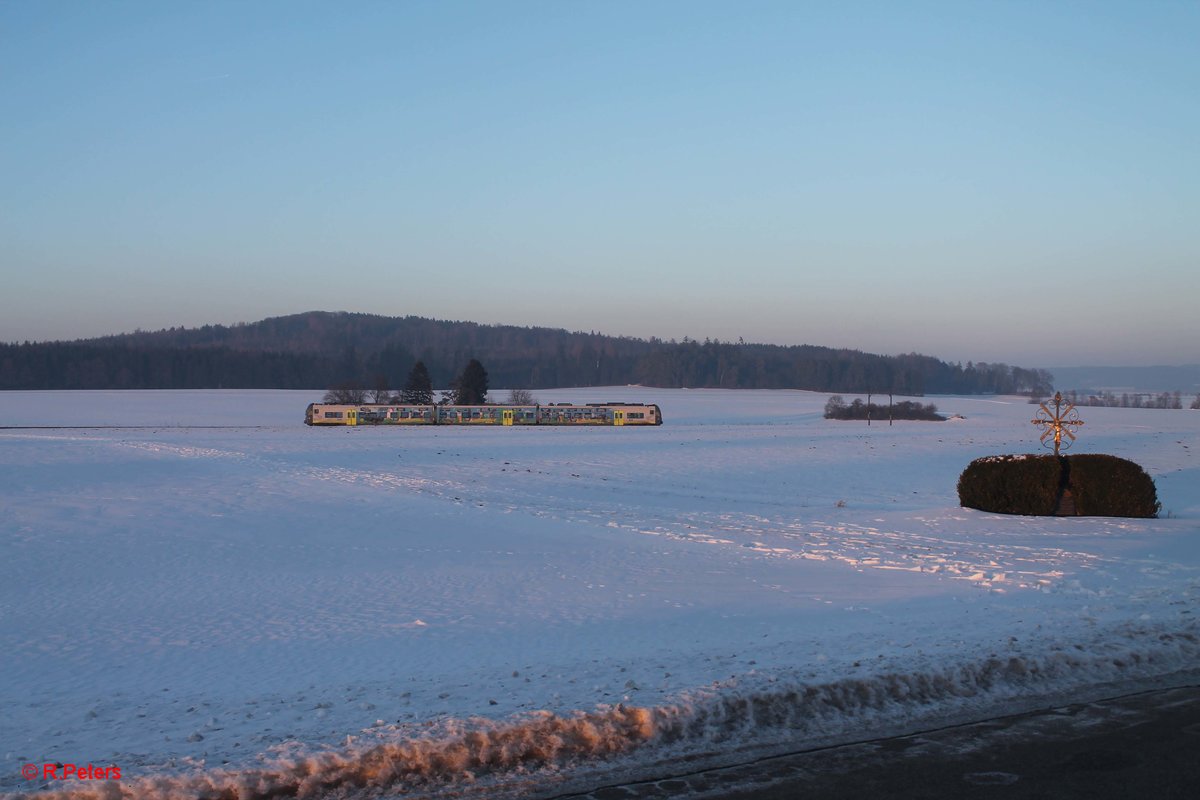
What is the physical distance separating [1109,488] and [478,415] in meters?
60.9

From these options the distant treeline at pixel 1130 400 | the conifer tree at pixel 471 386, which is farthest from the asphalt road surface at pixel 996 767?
the distant treeline at pixel 1130 400

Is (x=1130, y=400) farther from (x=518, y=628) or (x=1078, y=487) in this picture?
(x=518, y=628)

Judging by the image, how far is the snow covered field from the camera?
6801mm

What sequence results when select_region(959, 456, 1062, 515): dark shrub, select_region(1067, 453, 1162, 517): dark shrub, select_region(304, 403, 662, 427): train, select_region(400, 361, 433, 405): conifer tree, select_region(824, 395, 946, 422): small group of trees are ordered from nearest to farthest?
select_region(1067, 453, 1162, 517): dark shrub, select_region(959, 456, 1062, 515): dark shrub, select_region(304, 403, 662, 427): train, select_region(400, 361, 433, 405): conifer tree, select_region(824, 395, 946, 422): small group of trees

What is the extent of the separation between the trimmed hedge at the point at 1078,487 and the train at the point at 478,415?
187 feet

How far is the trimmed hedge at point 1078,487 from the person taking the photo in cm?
2044

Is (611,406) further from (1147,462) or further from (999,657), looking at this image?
(999,657)

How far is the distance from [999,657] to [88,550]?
573 inches

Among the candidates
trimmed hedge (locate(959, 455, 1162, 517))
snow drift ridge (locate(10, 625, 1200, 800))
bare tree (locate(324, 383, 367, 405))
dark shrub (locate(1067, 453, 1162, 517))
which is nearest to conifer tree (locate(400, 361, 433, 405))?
bare tree (locate(324, 383, 367, 405))

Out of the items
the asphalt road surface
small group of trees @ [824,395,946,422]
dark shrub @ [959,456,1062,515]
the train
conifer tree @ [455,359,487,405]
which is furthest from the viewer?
small group of trees @ [824,395,946,422]

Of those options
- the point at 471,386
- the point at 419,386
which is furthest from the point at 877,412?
the point at 419,386

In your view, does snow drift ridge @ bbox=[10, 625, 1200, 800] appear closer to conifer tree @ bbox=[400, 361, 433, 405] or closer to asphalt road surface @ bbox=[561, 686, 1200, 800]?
asphalt road surface @ bbox=[561, 686, 1200, 800]

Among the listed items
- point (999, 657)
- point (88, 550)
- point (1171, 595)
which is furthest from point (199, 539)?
point (1171, 595)

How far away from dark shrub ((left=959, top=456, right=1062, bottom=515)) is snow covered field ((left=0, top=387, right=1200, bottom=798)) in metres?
0.90
